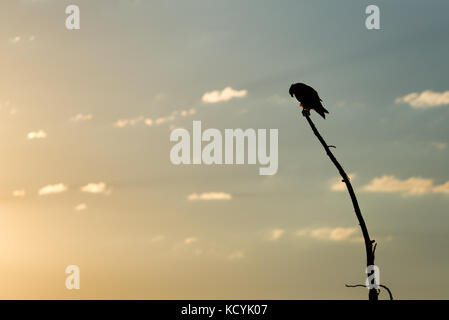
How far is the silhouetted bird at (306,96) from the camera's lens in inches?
563

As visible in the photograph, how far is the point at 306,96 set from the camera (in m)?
14.3

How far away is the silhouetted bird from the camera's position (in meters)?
14.3
